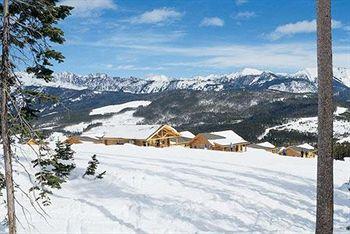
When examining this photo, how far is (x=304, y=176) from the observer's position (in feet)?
104

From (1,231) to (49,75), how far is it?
6921mm

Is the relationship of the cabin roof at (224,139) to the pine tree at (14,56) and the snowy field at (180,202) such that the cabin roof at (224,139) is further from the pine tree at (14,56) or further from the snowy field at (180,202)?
the pine tree at (14,56)

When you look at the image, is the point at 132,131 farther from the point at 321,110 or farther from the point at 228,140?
the point at 321,110

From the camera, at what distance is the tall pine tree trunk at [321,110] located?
10.8 metres

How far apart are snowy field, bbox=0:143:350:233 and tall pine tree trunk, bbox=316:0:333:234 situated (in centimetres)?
578

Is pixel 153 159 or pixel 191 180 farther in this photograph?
pixel 153 159

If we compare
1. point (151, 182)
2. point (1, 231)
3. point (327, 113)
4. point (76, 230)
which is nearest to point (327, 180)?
point (327, 113)

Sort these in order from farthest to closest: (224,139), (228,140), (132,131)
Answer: (224,139) → (228,140) → (132,131)

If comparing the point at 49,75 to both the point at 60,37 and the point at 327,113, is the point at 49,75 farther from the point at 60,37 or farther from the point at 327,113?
the point at 327,113

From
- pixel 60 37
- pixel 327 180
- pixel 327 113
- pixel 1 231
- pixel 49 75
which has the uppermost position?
pixel 60 37

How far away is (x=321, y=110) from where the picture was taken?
10.7 metres

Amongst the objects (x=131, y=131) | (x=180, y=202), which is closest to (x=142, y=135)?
(x=131, y=131)

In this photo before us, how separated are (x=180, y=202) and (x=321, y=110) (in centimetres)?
1101

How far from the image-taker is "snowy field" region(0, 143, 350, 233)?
17141mm
